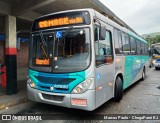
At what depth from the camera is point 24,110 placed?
225 inches

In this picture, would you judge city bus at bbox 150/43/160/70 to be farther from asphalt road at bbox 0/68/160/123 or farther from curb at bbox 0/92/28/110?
curb at bbox 0/92/28/110

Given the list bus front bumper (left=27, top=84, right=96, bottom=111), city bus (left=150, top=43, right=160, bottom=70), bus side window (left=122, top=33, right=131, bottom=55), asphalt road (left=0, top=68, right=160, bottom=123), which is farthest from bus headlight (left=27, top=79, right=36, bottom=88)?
city bus (left=150, top=43, right=160, bottom=70)

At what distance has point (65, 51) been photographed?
480 cm

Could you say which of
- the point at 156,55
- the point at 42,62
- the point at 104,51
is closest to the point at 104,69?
the point at 104,51

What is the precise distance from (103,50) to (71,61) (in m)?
1.07

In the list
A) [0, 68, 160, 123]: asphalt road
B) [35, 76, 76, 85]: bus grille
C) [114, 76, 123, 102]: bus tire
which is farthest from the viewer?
[114, 76, 123, 102]: bus tire

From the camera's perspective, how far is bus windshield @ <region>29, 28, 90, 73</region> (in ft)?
15.0

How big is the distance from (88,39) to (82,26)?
368 mm

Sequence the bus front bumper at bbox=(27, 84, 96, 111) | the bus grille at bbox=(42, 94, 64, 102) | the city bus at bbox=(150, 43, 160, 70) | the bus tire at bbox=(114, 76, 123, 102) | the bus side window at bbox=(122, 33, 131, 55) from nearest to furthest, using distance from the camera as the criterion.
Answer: the bus front bumper at bbox=(27, 84, 96, 111) < the bus grille at bbox=(42, 94, 64, 102) < the bus tire at bbox=(114, 76, 123, 102) < the bus side window at bbox=(122, 33, 131, 55) < the city bus at bbox=(150, 43, 160, 70)

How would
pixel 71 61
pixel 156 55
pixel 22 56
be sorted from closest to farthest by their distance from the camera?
pixel 71 61 < pixel 22 56 < pixel 156 55

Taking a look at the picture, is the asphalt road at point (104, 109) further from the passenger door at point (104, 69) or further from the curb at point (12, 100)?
the passenger door at point (104, 69)

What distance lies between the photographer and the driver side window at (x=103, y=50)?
473cm

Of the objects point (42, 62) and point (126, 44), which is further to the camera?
point (126, 44)

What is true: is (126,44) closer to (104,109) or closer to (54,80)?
(104,109)
